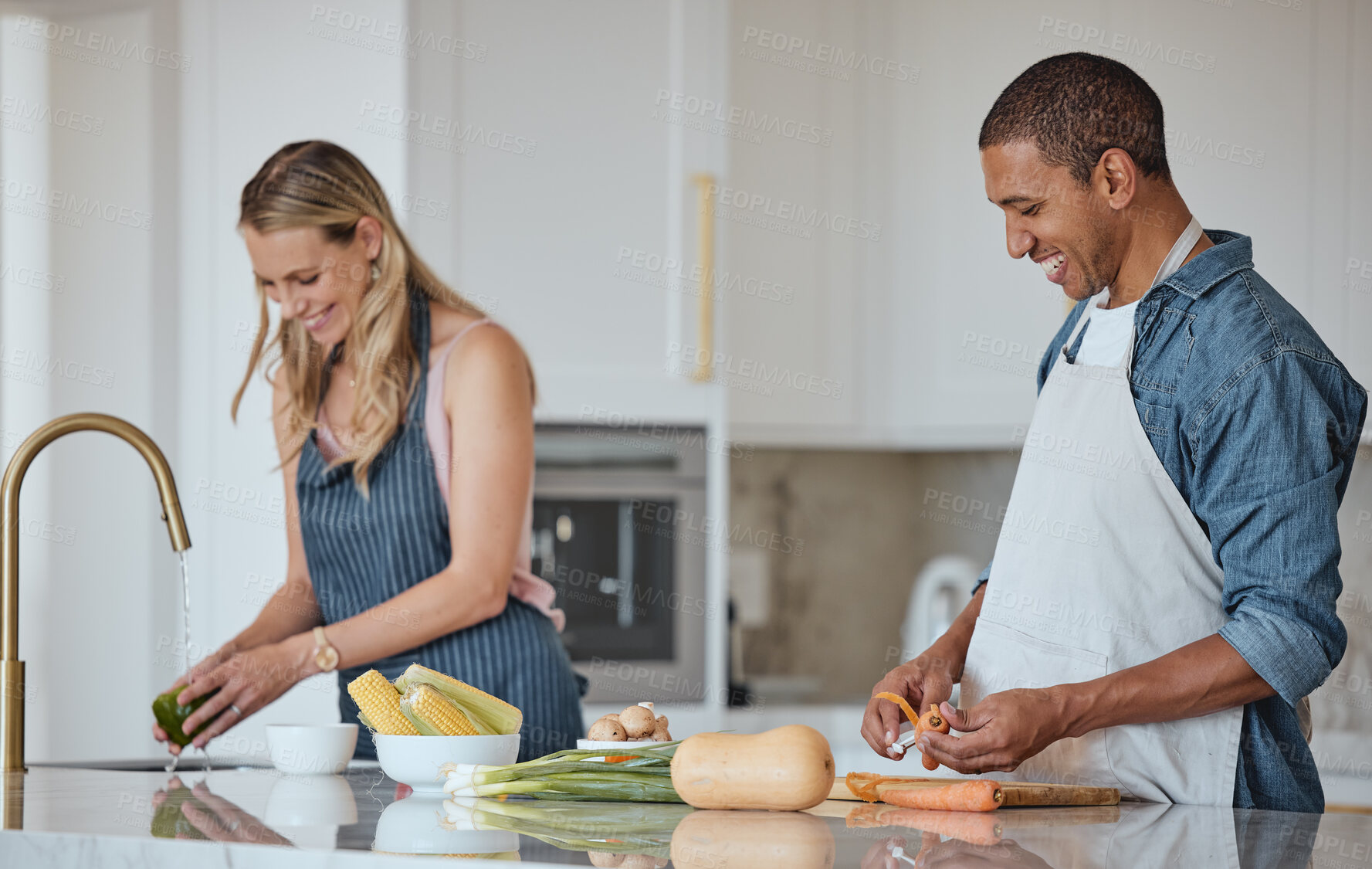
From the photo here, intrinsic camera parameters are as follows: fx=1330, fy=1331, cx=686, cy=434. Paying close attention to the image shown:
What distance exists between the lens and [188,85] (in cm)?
286

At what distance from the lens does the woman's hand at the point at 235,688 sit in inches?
61.7

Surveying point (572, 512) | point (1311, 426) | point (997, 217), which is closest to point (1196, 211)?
point (997, 217)

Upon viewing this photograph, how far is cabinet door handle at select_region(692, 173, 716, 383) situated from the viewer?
3004mm

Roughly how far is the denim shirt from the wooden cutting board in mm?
188

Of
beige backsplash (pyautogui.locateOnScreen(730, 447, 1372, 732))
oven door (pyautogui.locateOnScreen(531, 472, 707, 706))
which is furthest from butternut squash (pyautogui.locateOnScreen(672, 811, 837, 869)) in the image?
beige backsplash (pyautogui.locateOnScreen(730, 447, 1372, 732))

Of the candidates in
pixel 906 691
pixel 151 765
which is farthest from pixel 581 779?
pixel 151 765

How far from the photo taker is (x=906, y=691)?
143 cm

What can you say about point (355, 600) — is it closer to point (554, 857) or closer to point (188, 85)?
point (554, 857)

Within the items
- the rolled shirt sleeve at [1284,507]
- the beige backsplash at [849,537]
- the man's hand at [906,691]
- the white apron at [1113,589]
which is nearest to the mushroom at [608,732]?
the man's hand at [906,691]

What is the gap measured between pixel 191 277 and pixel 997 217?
74.1 inches

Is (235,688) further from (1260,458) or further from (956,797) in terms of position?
(1260,458)

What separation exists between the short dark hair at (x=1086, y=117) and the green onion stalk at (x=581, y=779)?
73 cm

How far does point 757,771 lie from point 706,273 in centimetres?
203

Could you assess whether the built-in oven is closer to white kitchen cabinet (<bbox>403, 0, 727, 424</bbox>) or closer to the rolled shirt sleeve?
white kitchen cabinet (<bbox>403, 0, 727, 424</bbox>)
